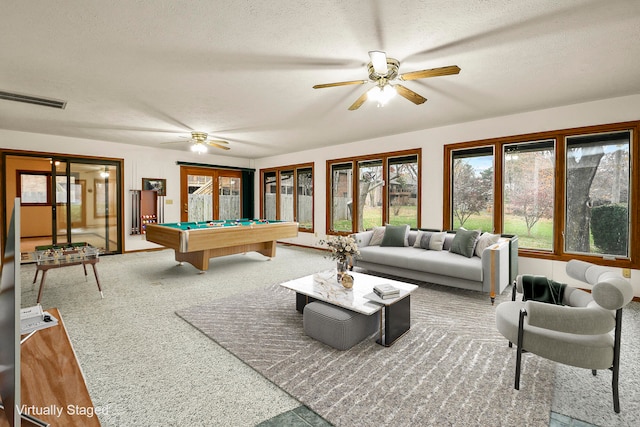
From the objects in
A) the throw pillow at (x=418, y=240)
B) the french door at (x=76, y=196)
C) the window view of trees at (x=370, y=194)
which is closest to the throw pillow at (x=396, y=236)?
the throw pillow at (x=418, y=240)

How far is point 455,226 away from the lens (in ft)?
17.5

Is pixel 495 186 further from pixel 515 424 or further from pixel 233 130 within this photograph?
pixel 233 130

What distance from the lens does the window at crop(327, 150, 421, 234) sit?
5.92m

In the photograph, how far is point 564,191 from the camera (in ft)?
14.0

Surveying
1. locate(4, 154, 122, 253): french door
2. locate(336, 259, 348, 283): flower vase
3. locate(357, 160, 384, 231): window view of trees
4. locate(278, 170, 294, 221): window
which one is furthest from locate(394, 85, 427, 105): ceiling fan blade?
locate(4, 154, 122, 253): french door

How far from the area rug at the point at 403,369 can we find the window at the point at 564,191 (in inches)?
81.4

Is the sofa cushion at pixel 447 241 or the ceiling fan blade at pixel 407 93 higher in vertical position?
the ceiling fan blade at pixel 407 93

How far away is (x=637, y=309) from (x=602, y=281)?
279 centimetres

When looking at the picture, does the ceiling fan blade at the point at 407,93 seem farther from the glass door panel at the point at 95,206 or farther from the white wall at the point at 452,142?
the glass door panel at the point at 95,206

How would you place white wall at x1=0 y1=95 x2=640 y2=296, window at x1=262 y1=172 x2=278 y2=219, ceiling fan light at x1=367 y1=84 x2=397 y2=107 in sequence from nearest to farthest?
ceiling fan light at x1=367 y1=84 x2=397 y2=107
white wall at x1=0 y1=95 x2=640 y2=296
window at x1=262 y1=172 x2=278 y2=219

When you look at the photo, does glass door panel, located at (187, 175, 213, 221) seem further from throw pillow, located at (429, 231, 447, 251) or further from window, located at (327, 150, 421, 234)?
throw pillow, located at (429, 231, 447, 251)

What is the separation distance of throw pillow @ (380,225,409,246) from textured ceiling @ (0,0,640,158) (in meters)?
1.88

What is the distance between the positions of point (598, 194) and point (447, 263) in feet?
7.62

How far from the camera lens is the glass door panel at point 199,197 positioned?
8.00m
